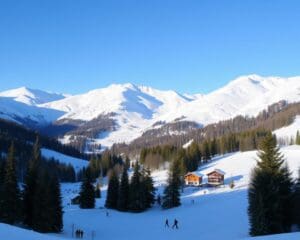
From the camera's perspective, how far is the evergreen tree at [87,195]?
268 ft

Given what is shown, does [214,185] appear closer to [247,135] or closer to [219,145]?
[219,145]

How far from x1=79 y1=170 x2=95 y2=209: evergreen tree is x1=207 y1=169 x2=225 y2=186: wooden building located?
38.0 meters

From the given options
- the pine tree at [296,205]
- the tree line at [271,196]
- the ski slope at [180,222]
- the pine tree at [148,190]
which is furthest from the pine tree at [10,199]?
the pine tree at [148,190]

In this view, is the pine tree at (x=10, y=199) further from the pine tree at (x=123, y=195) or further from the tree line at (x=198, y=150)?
the tree line at (x=198, y=150)

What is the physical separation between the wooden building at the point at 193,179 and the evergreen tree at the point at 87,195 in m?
37.8

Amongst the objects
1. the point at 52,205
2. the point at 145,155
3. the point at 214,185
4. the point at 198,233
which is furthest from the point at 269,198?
the point at 145,155

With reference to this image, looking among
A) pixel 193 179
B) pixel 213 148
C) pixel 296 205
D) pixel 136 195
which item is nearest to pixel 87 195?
pixel 136 195

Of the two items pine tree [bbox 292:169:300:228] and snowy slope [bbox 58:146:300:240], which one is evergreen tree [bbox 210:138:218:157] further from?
pine tree [bbox 292:169:300:228]

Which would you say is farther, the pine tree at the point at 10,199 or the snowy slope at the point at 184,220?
the snowy slope at the point at 184,220

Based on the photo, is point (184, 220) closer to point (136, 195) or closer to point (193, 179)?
point (136, 195)

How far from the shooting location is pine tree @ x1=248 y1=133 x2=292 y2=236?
139 feet

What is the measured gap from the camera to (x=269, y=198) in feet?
140

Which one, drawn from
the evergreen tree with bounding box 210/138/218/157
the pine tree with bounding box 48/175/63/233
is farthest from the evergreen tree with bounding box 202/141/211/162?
the pine tree with bounding box 48/175/63/233

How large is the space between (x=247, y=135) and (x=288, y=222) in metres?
135
